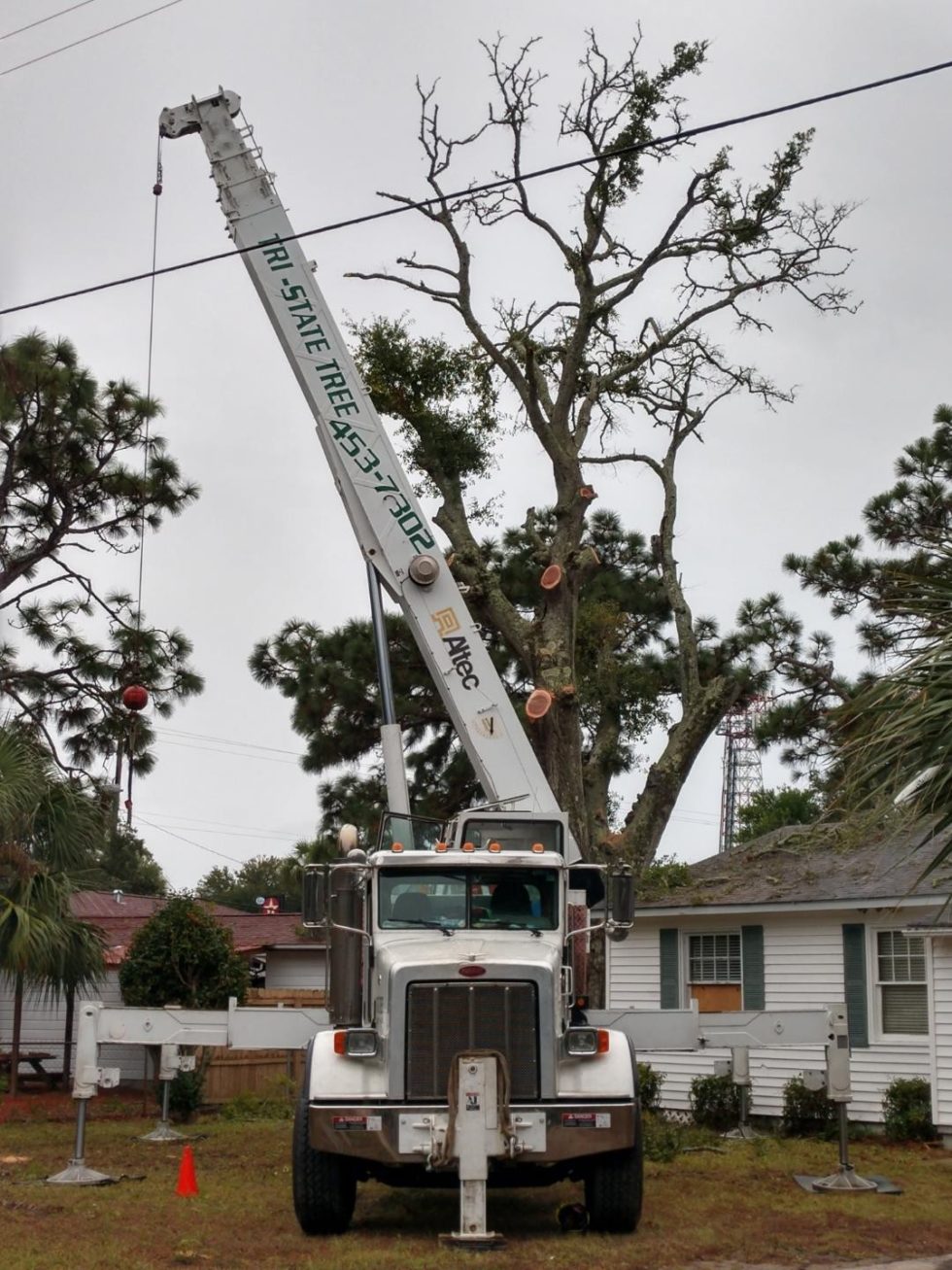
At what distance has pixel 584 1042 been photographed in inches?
426

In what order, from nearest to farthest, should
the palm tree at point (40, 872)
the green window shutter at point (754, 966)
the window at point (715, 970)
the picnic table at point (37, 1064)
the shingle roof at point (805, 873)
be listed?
the palm tree at point (40, 872)
the shingle roof at point (805, 873)
the green window shutter at point (754, 966)
the window at point (715, 970)
the picnic table at point (37, 1064)

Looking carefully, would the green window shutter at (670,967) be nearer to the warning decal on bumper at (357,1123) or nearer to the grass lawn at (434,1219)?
the grass lawn at (434,1219)

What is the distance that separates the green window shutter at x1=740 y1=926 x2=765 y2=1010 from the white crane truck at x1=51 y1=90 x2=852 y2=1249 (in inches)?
251

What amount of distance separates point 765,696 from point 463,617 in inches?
373

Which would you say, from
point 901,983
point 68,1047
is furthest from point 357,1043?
point 68,1047

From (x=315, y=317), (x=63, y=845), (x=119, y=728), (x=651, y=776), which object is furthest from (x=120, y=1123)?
(x=315, y=317)

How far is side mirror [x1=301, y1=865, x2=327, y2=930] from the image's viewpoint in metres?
11.4

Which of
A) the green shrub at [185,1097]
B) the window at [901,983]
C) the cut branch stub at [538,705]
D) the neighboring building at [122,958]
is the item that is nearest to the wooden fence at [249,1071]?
the green shrub at [185,1097]

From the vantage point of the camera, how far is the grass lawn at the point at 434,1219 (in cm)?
1005

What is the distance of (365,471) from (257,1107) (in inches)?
410

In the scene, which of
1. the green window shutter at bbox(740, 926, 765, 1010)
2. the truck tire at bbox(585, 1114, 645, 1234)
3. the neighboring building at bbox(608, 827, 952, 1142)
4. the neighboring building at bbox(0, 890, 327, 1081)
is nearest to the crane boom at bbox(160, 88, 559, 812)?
the truck tire at bbox(585, 1114, 645, 1234)

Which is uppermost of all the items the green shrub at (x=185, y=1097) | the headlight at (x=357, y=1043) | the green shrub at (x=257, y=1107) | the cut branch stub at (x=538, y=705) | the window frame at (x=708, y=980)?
the cut branch stub at (x=538, y=705)

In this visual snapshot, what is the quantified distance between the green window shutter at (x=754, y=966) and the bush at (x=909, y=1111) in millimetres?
2416

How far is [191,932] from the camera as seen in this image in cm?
2106
